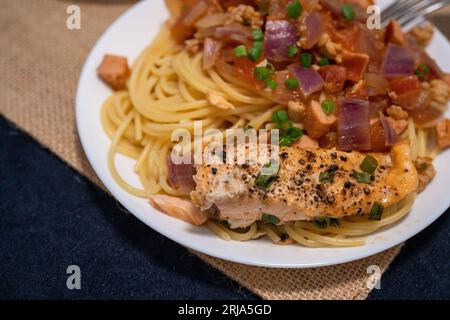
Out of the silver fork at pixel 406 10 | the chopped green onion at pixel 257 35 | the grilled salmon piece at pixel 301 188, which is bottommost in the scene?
the grilled salmon piece at pixel 301 188

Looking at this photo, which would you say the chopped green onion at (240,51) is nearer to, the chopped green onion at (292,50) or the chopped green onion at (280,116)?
the chopped green onion at (292,50)

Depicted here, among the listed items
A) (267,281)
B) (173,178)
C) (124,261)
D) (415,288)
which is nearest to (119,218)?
(124,261)

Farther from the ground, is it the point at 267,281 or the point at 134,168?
the point at 134,168

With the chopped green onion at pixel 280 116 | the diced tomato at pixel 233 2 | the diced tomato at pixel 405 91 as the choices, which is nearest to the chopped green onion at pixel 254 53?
the chopped green onion at pixel 280 116

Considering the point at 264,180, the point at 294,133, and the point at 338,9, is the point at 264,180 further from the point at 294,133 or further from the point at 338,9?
the point at 338,9

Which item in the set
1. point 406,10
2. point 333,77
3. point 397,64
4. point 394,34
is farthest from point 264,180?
point 406,10

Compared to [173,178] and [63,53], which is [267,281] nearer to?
[173,178]
